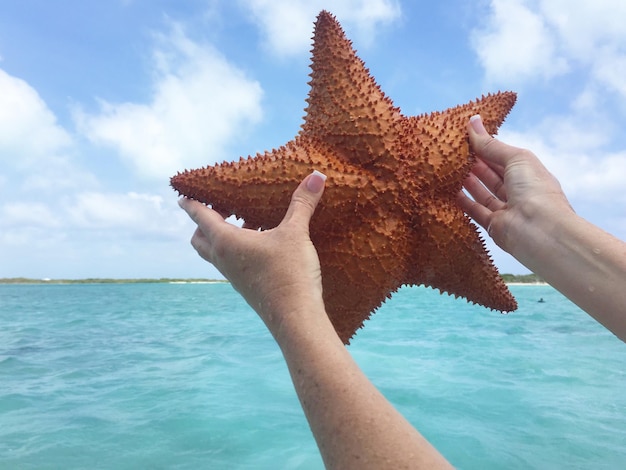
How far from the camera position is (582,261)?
2137mm

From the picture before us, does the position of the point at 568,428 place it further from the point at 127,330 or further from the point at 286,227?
the point at 127,330

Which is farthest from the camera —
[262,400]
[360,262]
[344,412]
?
[262,400]

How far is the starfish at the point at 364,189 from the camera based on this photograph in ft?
7.77

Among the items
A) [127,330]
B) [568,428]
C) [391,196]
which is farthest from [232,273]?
[127,330]

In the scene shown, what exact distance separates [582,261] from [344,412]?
1290mm

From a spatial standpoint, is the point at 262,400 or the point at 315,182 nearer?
the point at 315,182

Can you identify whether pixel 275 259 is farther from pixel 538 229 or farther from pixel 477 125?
pixel 477 125

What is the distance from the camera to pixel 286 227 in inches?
76.2

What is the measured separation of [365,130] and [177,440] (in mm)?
6556

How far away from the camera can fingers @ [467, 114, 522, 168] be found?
101 inches

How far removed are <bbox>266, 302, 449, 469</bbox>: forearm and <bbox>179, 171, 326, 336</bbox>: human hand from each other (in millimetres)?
135

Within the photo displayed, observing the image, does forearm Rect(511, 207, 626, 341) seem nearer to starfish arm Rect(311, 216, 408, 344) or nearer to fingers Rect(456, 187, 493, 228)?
fingers Rect(456, 187, 493, 228)

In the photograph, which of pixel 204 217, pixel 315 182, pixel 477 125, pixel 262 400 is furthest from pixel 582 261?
pixel 262 400

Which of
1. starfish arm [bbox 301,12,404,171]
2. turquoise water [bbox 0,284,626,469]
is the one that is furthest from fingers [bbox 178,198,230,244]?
turquoise water [bbox 0,284,626,469]
